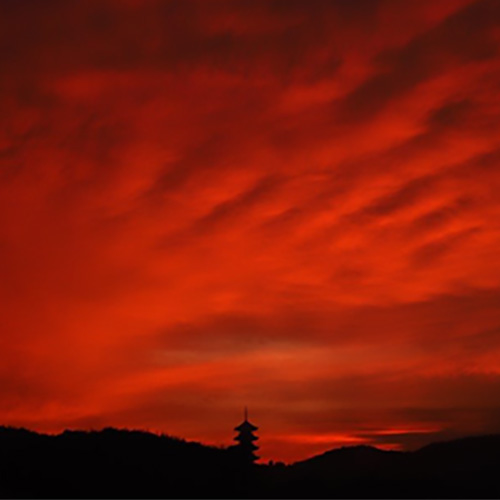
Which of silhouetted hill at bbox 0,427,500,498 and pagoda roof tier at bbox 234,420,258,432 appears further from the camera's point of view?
pagoda roof tier at bbox 234,420,258,432

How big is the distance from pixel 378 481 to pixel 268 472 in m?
5.99

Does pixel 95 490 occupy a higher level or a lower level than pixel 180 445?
lower

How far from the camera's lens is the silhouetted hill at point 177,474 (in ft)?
121

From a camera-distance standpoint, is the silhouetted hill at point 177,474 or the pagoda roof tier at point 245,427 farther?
the pagoda roof tier at point 245,427

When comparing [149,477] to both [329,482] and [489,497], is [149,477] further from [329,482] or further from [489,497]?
[489,497]

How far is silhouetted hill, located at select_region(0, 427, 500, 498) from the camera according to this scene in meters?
37.0

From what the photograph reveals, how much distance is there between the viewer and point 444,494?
132 feet

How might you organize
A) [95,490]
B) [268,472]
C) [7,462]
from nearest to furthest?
[95,490]
[7,462]
[268,472]

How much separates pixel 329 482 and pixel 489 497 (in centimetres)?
780

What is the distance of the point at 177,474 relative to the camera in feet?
132

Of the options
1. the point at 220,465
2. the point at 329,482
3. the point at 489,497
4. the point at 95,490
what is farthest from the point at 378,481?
the point at 95,490

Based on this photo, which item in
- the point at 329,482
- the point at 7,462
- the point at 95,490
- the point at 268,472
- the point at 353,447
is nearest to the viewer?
the point at 95,490

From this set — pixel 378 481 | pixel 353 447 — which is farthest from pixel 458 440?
pixel 378 481

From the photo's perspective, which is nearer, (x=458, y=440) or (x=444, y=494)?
(x=444, y=494)
